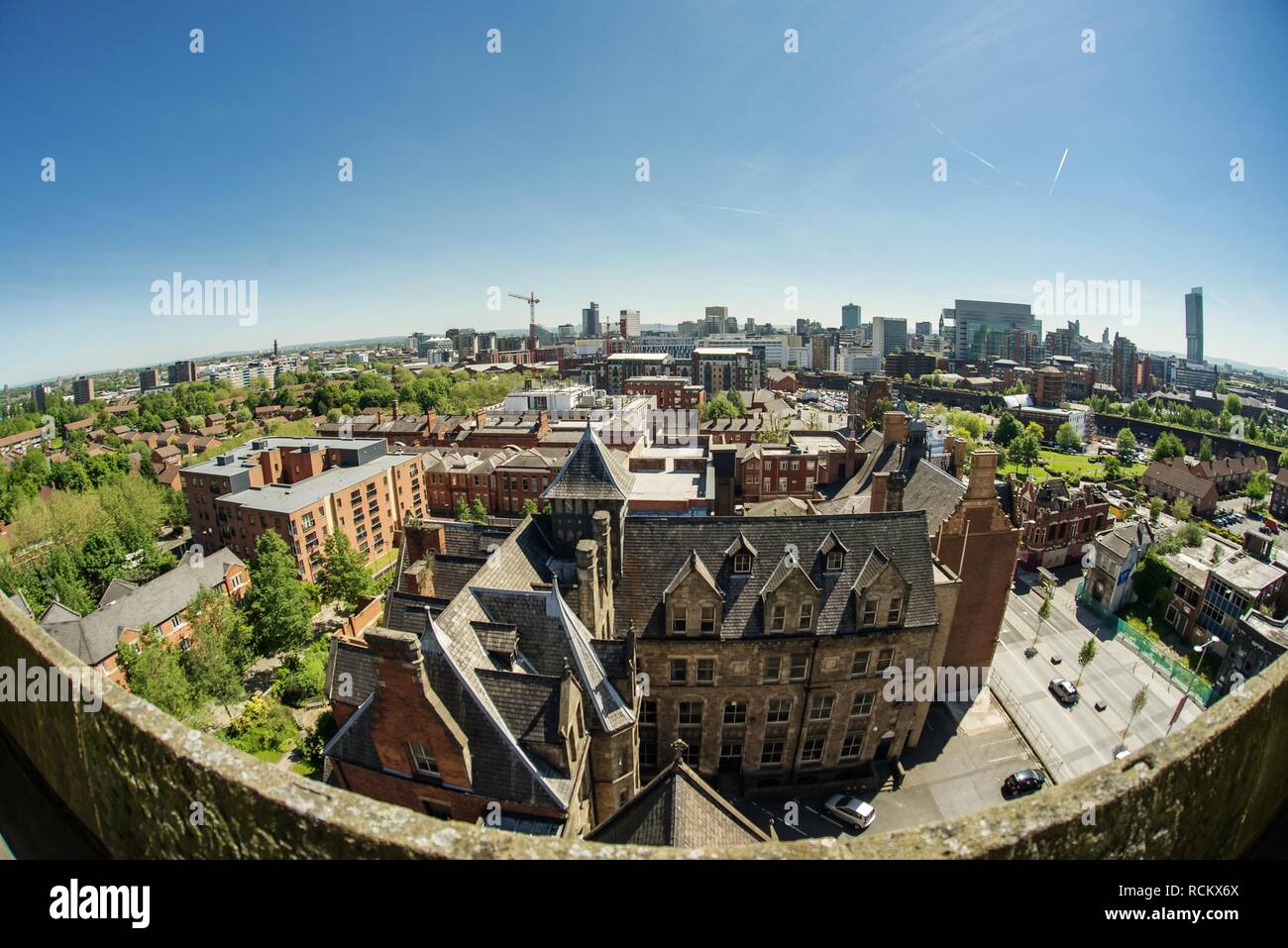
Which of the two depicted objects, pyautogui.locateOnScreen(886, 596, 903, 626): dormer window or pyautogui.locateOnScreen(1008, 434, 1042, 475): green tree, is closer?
pyautogui.locateOnScreen(886, 596, 903, 626): dormer window

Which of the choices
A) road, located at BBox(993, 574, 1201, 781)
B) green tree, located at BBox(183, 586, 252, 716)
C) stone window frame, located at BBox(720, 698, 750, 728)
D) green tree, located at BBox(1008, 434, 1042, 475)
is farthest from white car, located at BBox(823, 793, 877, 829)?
green tree, located at BBox(1008, 434, 1042, 475)

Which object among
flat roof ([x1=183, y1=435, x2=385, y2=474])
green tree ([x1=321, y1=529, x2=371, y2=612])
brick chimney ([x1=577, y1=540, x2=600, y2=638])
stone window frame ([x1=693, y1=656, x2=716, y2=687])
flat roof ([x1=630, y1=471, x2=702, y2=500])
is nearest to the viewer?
brick chimney ([x1=577, y1=540, x2=600, y2=638])

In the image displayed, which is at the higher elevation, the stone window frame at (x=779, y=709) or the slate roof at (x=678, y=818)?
the slate roof at (x=678, y=818)

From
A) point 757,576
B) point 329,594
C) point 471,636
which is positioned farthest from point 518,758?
point 329,594

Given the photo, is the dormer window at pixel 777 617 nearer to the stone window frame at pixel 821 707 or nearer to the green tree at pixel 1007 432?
the stone window frame at pixel 821 707

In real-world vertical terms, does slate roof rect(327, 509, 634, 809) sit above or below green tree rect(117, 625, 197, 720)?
above

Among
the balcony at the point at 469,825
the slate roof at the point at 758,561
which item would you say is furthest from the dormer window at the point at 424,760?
the balcony at the point at 469,825

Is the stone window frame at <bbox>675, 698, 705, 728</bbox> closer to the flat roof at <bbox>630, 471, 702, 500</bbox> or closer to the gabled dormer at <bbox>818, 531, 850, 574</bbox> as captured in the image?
the gabled dormer at <bbox>818, 531, 850, 574</bbox>
